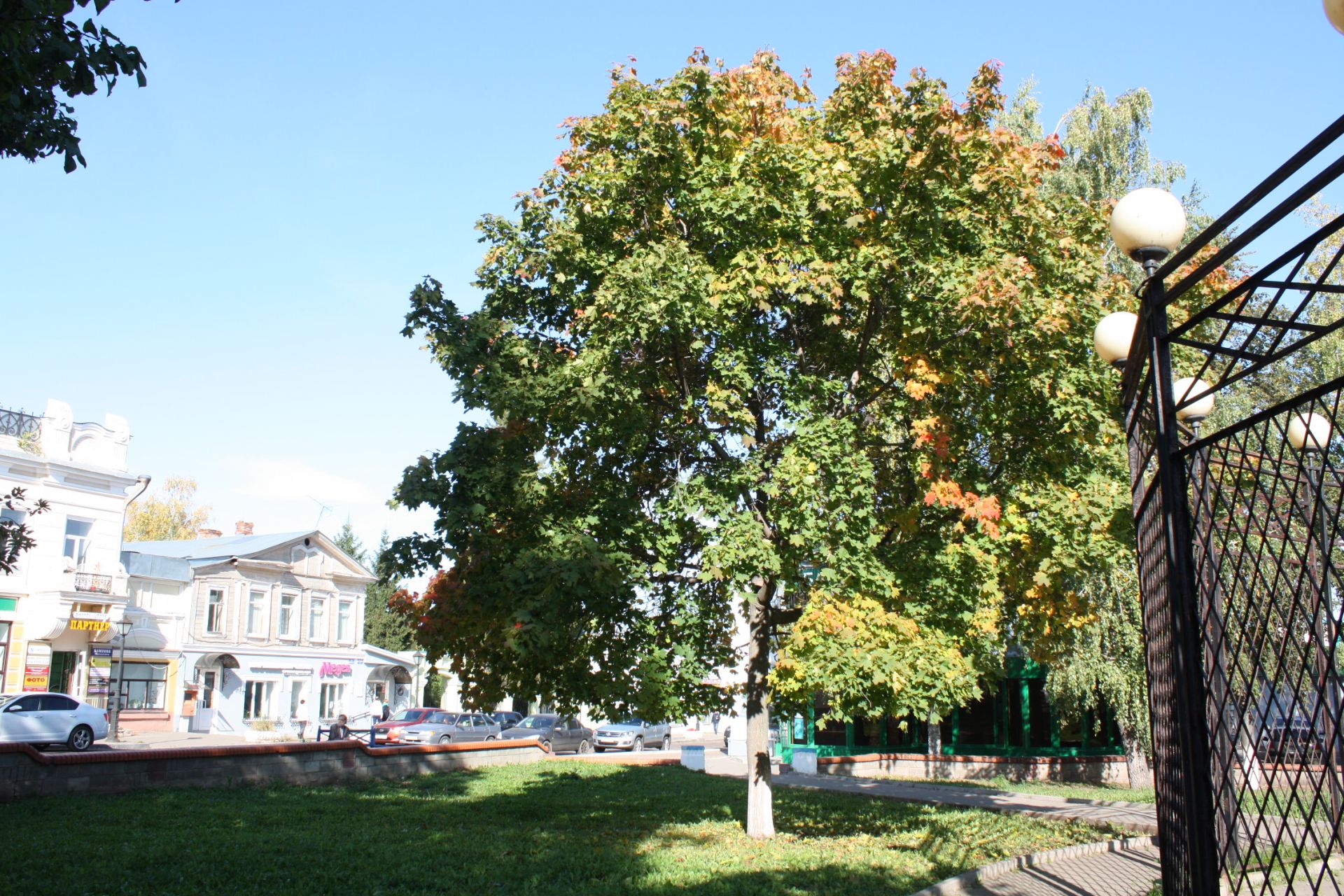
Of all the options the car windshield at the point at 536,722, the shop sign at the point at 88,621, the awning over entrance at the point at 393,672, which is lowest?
the car windshield at the point at 536,722

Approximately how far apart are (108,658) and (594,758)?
17900 millimetres

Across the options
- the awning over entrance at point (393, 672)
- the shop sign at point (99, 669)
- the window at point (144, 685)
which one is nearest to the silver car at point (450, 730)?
the window at point (144, 685)

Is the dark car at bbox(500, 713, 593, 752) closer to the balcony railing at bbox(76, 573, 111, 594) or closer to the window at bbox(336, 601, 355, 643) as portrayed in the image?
the window at bbox(336, 601, 355, 643)

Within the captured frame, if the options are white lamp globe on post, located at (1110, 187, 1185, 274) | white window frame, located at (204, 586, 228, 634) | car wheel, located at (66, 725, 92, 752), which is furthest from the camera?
white window frame, located at (204, 586, 228, 634)

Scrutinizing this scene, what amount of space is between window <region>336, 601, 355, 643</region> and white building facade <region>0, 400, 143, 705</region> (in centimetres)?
1235

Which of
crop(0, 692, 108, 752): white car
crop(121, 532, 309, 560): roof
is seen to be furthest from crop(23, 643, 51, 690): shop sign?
crop(121, 532, 309, 560): roof

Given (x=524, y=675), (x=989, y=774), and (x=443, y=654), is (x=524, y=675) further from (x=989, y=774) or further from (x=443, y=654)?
(x=989, y=774)

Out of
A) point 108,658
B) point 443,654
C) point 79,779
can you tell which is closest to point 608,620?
point 443,654

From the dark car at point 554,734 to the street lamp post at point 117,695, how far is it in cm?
1183

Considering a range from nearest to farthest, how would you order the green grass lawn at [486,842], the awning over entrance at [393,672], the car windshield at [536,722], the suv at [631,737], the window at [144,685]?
1. the green grass lawn at [486,842]
2. the window at [144,685]
3. the car windshield at [536,722]
4. the suv at [631,737]
5. the awning over entrance at [393,672]

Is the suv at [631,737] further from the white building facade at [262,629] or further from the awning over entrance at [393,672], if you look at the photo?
the awning over entrance at [393,672]

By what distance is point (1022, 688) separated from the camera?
80.7 feet

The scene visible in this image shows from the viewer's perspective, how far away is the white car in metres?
22.6

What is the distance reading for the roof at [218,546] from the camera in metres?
40.6
